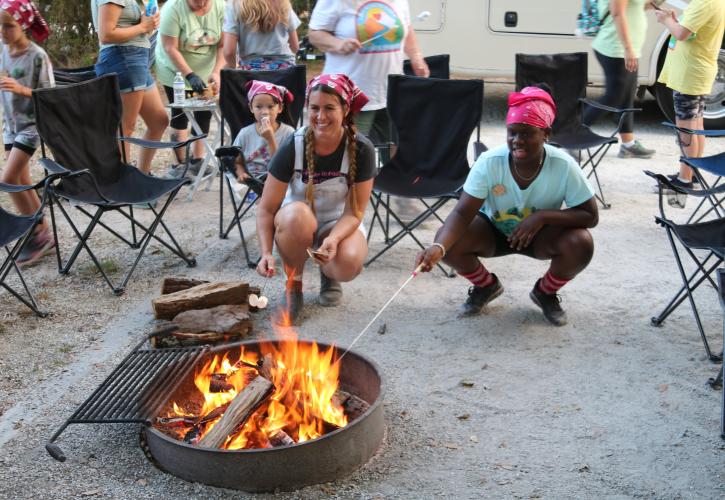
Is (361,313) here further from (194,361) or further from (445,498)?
(445,498)

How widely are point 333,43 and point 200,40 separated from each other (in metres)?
1.52

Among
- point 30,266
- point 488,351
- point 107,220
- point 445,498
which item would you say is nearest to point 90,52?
point 107,220

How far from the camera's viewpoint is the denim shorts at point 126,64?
6121 millimetres

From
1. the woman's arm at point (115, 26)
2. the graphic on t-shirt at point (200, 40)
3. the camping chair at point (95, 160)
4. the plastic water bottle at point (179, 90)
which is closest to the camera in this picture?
the camping chair at point (95, 160)

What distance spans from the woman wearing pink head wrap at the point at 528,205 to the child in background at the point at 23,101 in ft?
8.78

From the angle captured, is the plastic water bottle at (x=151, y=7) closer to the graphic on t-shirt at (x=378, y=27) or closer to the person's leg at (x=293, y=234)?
the graphic on t-shirt at (x=378, y=27)

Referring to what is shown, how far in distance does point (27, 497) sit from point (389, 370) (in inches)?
64.3

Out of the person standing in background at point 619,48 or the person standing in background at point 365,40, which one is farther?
the person standing in background at point 619,48

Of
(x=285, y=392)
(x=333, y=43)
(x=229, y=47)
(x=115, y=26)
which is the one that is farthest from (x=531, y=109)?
(x=115, y=26)

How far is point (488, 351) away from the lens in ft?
13.6

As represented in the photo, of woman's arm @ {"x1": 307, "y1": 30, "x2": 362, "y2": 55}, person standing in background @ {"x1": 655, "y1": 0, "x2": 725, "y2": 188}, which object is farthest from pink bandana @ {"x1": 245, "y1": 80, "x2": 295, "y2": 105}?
person standing in background @ {"x1": 655, "y1": 0, "x2": 725, "y2": 188}

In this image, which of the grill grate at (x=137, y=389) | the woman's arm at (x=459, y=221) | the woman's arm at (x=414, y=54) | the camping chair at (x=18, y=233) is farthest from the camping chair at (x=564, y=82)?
the grill grate at (x=137, y=389)

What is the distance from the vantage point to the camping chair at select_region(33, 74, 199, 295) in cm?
502

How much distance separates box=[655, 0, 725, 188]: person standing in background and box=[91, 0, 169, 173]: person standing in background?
3764mm
